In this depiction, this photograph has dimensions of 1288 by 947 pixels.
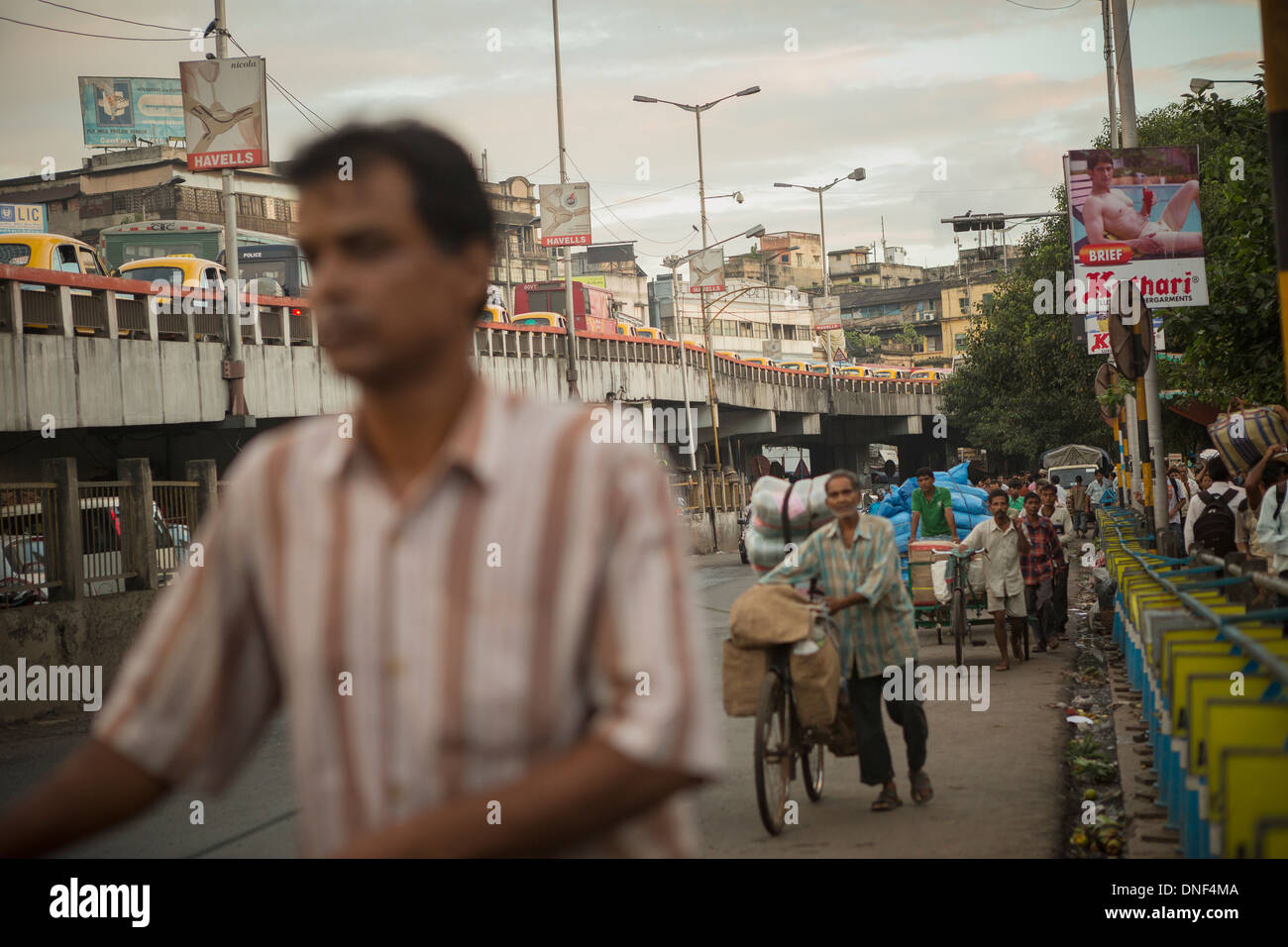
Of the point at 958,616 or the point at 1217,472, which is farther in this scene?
the point at 1217,472

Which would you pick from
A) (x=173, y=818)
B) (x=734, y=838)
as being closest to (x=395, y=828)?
(x=734, y=838)

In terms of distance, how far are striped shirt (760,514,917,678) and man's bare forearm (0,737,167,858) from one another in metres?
5.78

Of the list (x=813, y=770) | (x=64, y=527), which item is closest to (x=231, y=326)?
(x=64, y=527)

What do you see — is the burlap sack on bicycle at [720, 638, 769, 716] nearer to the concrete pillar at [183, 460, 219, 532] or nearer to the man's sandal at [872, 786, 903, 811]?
the man's sandal at [872, 786, 903, 811]

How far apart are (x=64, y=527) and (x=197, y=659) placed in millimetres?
13416

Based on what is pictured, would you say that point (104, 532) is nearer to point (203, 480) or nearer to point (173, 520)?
point (173, 520)

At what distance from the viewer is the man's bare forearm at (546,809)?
1.40 meters

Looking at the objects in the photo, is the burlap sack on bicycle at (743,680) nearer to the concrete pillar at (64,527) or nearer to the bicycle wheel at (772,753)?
the bicycle wheel at (772,753)

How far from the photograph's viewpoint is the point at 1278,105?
519 cm

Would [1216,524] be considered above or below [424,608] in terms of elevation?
below

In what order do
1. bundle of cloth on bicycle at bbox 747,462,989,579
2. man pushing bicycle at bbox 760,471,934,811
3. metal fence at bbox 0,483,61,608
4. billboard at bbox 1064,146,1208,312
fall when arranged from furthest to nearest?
metal fence at bbox 0,483,61,608, billboard at bbox 1064,146,1208,312, bundle of cloth on bicycle at bbox 747,462,989,579, man pushing bicycle at bbox 760,471,934,811

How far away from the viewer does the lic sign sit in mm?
43594

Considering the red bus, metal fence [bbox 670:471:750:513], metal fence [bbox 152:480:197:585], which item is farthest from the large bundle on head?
the red bus

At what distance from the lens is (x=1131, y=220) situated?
1291cm
